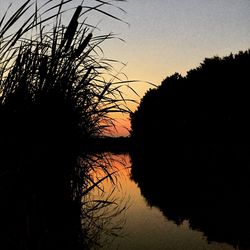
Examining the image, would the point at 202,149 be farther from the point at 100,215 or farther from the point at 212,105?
the point at 100,215

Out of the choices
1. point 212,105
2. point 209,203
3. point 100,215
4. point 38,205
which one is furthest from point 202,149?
point 38,205

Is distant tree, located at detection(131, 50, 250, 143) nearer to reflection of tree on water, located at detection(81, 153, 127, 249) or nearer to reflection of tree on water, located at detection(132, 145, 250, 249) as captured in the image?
reflection of tree on water, located at detection(132, 145, 250, 249)

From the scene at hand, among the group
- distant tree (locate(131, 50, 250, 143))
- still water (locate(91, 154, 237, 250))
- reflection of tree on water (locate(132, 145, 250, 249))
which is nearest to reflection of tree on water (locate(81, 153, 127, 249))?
still water (locate(91, 154, 237, 250))

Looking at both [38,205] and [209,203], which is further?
[209,203]

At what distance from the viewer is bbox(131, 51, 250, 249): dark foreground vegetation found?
709cm

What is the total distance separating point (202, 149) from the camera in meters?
40.1

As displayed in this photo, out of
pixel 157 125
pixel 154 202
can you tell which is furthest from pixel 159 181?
pixel 157 125

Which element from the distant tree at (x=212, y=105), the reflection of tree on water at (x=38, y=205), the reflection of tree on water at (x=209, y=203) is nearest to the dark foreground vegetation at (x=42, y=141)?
the reflection of tree on water at (x=38, y=205)

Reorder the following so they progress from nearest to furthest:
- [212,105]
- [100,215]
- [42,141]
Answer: [42,141] → [100,215] → [212,105]

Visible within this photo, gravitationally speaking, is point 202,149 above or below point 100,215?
above

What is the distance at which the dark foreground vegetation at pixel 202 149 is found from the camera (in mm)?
7090

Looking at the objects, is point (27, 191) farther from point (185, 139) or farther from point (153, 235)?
point (185, 139)

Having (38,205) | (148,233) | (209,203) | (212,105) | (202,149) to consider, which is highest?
(212,105)

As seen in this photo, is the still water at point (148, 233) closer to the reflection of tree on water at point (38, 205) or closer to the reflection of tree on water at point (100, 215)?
the reflection of tree on water at point (100, 215)
